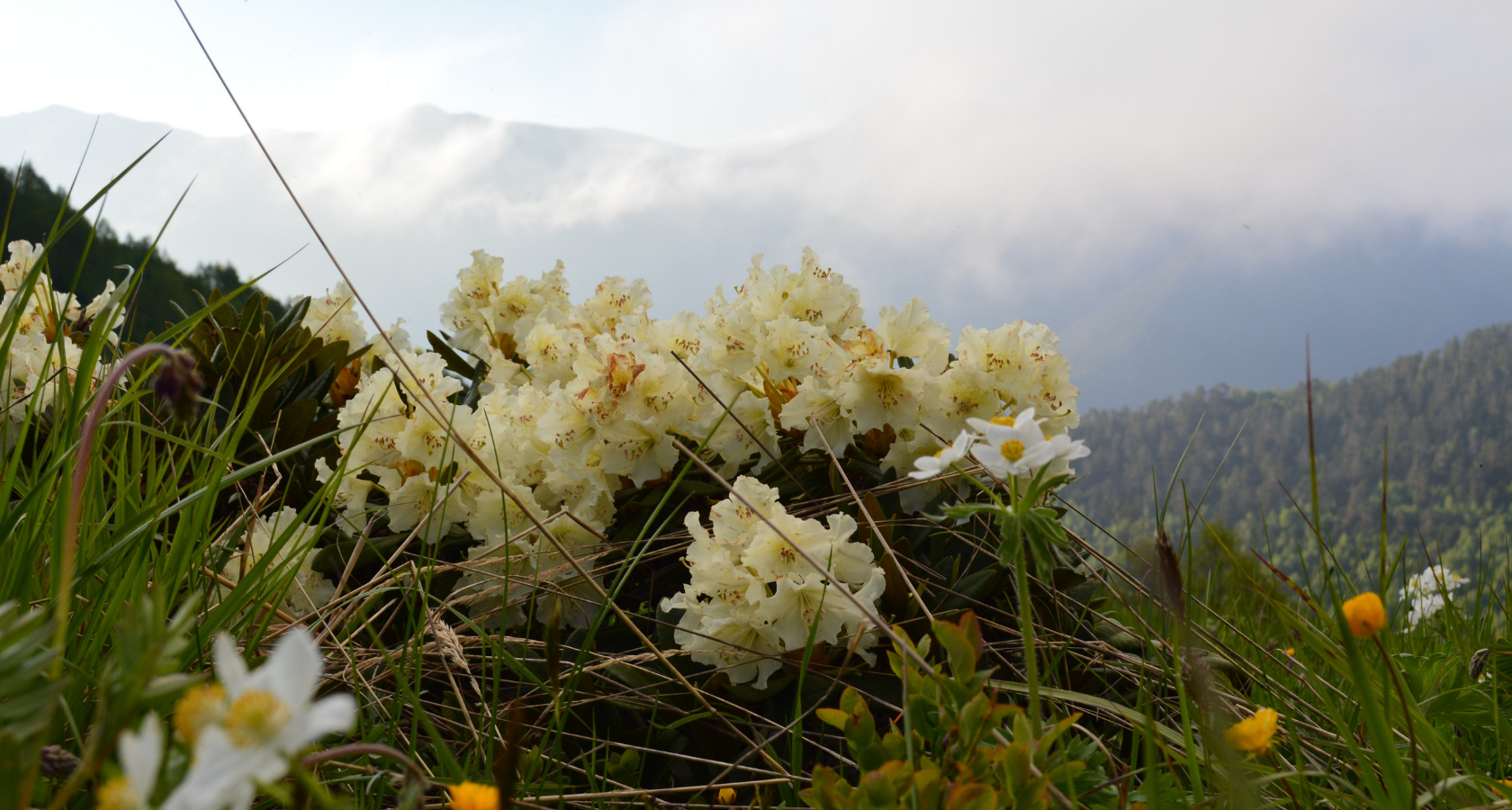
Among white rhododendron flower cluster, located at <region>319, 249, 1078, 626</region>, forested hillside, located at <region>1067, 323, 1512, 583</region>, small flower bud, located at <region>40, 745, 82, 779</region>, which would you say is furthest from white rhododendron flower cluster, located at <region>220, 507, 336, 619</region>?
forested hillside, located at <region>1067, 323, 1512, 583</region>

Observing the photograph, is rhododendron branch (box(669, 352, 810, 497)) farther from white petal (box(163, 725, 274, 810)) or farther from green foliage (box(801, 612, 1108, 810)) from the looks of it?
white petal (box(163, 725, 274, 810))

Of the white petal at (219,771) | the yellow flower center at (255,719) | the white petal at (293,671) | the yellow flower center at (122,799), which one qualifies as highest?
the white petal at (293,671)

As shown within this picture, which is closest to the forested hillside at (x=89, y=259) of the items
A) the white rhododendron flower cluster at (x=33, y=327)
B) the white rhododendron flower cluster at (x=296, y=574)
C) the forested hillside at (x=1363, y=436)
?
the white rhododendron flower cluster at (x=33, y=327)

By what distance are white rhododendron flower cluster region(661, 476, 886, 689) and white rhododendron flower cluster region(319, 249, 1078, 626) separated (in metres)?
0.24

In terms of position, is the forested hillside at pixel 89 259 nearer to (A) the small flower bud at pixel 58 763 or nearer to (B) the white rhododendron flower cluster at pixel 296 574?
(B) the white rhododendron flower cluster at pixel 296 574

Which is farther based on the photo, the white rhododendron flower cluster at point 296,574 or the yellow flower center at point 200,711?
the white rhododendron flower cluster at point 296,574

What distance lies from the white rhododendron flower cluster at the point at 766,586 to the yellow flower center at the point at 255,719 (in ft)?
2.86

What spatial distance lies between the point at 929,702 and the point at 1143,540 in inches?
17.8

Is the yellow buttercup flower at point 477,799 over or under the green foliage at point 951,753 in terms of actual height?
over

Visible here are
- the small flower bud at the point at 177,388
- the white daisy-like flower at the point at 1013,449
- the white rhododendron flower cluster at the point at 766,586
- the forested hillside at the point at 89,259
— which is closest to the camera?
the small flower bud at the point at 177,388

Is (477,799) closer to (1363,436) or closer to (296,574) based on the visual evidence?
(296,574)

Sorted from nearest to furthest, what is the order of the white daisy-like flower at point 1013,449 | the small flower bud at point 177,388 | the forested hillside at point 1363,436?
1. the small flower bud at point 177,388
2. the white daisy-like flower at point 1013,449
3. the forested hillside at point 1363,436

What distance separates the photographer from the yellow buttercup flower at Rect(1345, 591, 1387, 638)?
2.34 feet

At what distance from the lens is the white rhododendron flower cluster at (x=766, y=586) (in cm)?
129
